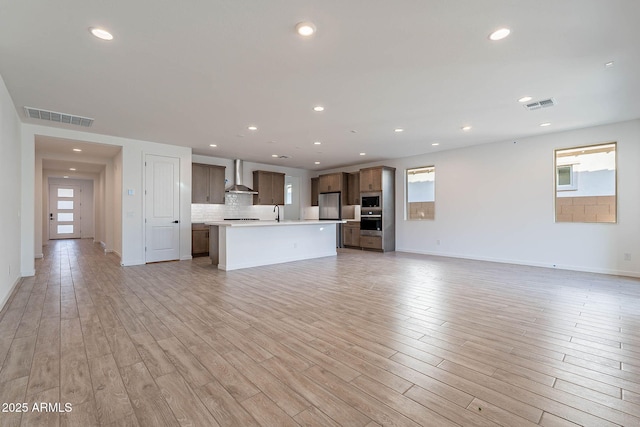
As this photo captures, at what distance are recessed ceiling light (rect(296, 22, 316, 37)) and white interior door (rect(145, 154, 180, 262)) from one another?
17.7 ft

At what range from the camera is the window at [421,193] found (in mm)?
7887

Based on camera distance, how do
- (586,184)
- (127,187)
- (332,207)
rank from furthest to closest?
1. (332,207)
2. (127,187)
3. (586,184)

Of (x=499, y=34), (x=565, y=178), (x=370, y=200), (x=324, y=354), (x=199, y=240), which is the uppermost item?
(x=499, y=34)

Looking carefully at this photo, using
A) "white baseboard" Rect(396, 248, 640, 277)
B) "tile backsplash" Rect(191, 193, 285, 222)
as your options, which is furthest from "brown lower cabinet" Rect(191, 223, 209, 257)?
"white baseboard" Rect(396, 248, 640, 277)

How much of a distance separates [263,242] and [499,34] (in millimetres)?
5113

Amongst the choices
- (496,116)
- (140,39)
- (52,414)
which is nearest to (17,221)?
(140,39)

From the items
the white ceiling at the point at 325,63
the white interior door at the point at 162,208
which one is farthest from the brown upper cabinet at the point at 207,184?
the white ceiling at the point at 325,63

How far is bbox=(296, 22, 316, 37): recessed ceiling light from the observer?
2370 millimetres

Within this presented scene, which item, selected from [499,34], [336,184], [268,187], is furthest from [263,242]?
[499,34]

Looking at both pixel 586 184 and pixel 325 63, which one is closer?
pixel 325 63

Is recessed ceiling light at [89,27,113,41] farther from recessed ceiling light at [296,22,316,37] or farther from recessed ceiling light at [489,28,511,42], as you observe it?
recessed ceiling light at [489,28,511,42]

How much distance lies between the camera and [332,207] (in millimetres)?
9961

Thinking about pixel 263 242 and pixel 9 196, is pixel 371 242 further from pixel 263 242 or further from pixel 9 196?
pixel 9 196

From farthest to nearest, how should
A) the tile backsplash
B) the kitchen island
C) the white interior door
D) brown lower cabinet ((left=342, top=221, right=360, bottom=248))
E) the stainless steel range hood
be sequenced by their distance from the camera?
brown lower cabinet ((left=342, top=221, right=360, bottom=248)) < the stainless steel range hood < the tile backsplash < the white interior door < the kitchen island
